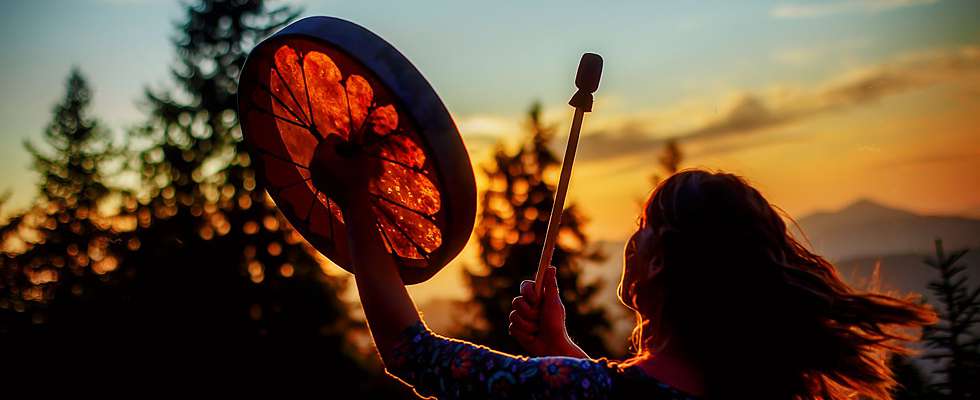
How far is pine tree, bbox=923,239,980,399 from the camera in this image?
10.5ft

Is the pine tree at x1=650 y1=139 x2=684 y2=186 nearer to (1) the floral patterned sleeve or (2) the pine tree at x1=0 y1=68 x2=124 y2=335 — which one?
(2) the pine tree at x1=0 y1=68 x2=124 y2=335

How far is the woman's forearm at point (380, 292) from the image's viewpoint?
196 centimetres

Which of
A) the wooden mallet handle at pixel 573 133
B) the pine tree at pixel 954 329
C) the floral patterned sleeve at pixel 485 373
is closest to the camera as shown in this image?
the floral patterned sleeve at pixel 485 373

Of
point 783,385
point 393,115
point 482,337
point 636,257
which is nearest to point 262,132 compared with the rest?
point 393,115

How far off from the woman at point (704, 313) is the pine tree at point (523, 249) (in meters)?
25.9

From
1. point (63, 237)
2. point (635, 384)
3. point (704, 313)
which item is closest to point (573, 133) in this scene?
point (704, 313)

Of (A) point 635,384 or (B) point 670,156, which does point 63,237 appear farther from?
(A) point 635,384

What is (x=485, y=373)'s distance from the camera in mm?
1859

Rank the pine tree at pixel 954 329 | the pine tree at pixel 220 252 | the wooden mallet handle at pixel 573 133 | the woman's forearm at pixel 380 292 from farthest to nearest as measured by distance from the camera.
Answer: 1. the pine tree at pixel 220 252
2. the pine tree at pixel 954 329
3. the wooden mallet handle at pixel 573 133
4. the woman's forearm at pixel 380 292

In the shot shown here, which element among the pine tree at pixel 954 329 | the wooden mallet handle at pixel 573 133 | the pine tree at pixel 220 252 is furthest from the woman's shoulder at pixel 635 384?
the pine tree at pixel 220 252

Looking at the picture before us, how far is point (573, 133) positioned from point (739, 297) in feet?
2.00

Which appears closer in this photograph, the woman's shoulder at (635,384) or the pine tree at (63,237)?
the woman's shoulder at (635,384)

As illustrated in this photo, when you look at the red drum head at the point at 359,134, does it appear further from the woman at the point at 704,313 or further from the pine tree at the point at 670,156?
the pine tree at the point at 670,156

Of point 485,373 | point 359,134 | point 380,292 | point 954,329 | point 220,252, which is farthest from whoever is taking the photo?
point 220,252
